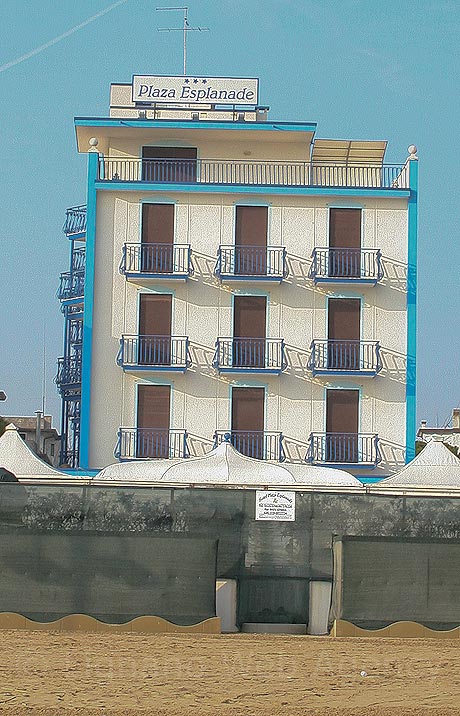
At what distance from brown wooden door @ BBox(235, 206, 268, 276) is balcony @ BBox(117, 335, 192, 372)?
336 cm

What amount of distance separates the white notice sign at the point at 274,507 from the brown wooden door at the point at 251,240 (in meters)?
24.8

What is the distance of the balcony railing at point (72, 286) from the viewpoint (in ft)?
163

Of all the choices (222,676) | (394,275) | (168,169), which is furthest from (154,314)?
(222,676)

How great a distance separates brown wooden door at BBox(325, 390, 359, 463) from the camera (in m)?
43.0

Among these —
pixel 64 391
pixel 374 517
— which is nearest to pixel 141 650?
pixel 374 517

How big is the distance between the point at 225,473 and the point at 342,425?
16580mm

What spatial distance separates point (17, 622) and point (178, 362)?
85.3 ft

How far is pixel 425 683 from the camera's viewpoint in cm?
1280

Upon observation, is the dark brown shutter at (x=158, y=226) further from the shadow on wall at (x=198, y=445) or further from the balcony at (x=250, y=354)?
Answer: the shadow on wall at (x=198, y=445)

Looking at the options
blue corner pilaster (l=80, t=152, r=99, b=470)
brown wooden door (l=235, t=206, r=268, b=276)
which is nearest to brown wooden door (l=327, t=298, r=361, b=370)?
brown wooden door (l=235, t=206, r=268, b=276)

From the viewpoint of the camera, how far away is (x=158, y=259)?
43812mm

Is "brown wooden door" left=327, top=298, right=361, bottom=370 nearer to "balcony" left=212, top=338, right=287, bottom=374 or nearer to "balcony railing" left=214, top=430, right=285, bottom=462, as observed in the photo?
"balcony" left=212, top=338, right=287, bottom=374

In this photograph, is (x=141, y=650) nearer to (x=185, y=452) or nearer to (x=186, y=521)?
(x=186, y=521)

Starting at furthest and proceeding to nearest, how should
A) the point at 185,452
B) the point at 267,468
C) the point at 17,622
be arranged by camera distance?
1. the point at 185,452
2. the point at 267,468
3. the point at 17,622
